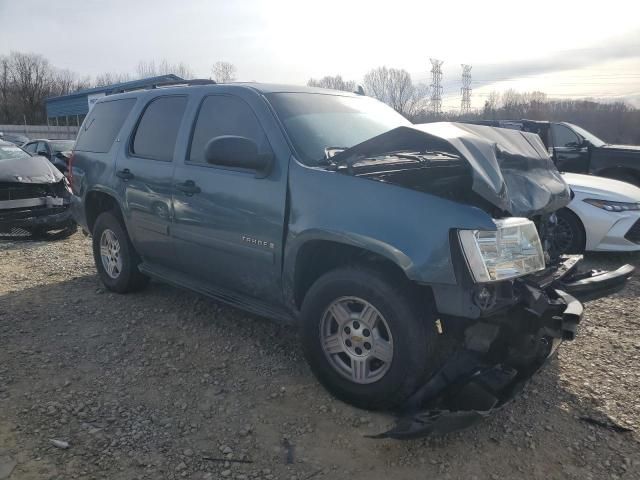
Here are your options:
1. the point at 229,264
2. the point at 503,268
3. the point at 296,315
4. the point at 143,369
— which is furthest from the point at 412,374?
the point at 143,369

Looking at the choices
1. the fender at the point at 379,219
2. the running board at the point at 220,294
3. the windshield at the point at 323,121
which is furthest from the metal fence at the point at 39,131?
the fender at the point at 379,219

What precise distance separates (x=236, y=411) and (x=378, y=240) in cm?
136

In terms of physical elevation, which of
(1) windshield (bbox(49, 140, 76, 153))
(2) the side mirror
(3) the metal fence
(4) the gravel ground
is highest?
(3) the metal fence

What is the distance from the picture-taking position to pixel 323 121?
3641 mm

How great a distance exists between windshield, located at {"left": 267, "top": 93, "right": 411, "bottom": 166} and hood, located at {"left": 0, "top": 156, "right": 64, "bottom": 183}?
18.8 ft

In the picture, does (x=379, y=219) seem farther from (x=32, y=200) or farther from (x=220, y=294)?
(x=32, y=200)

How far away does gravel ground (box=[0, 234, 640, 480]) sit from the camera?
258 cm

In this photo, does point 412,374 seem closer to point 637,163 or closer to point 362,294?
point 362,294

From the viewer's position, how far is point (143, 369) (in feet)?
11.8

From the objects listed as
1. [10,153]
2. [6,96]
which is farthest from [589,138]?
[6,96]

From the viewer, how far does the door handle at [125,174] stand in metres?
4.52

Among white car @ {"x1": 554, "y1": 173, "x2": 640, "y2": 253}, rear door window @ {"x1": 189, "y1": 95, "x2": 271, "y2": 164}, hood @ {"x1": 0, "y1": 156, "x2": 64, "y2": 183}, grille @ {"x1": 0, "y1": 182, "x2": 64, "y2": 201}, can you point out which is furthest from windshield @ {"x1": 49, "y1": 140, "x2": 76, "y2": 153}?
white car @ {"x1": 554, "y1": 173, "x2": 640, "y2": 253}

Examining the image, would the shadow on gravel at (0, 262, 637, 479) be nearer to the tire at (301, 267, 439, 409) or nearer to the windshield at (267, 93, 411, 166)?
the tire at (301, 267, 439, 409)

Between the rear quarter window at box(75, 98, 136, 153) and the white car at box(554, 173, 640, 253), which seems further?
the white car at box(554, 173, 640, 253)
